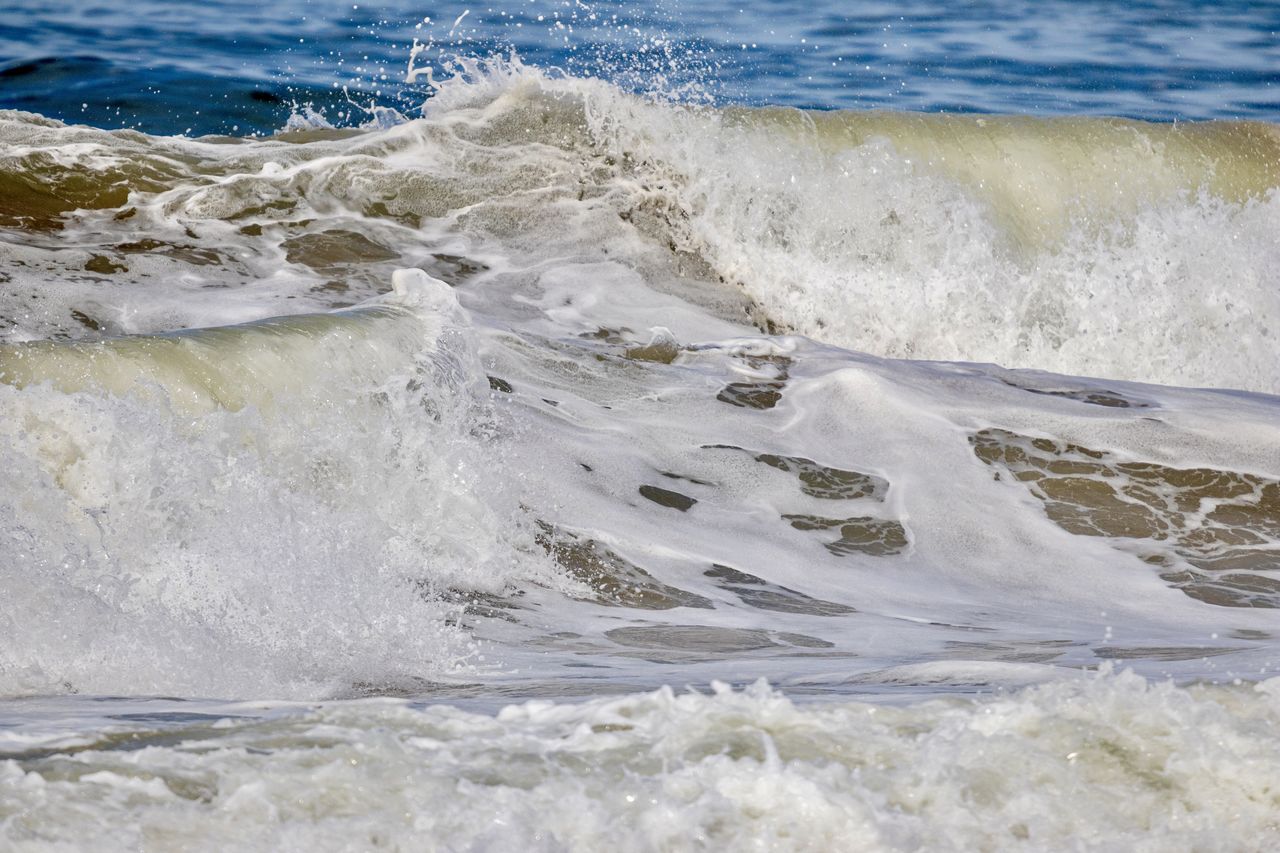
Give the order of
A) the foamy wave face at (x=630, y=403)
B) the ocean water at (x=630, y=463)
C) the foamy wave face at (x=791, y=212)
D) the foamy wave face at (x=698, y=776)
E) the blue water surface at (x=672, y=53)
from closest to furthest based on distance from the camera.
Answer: the foamy wave face at (x=698, y=776), the ocean water at (x=630, y=463), the foamy wave face at (x=630, y=403), the foamy wave face at (x=791, y=212), the blue water surface at (x=672, y=53)

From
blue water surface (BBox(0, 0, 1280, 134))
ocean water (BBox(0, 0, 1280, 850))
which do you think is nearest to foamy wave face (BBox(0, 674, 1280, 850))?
ocean water (BBox(0, 0, 1280, 850))

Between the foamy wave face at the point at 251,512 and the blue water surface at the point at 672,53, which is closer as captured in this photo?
the foamy wave face at the point at 251,512

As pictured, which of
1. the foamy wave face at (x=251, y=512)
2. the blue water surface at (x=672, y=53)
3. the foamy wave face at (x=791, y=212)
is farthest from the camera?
the blue water surface at (x=672, y=53)

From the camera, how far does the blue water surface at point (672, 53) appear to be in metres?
11.3

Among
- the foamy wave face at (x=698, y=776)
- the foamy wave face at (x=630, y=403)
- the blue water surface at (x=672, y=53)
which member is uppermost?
the blue water surface at (x=672, y=53)

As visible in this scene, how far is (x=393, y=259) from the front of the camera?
7242 mm

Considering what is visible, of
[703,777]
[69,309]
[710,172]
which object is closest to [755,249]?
[710,172]

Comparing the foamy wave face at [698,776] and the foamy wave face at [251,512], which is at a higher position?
the foamy wave face at [698,776]

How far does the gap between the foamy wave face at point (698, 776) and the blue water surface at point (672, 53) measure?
8517 mm

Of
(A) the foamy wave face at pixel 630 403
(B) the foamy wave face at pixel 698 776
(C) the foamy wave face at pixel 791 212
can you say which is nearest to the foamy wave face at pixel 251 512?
(A) the foamy wave face at pixel 630 403

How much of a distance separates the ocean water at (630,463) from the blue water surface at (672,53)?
124mm

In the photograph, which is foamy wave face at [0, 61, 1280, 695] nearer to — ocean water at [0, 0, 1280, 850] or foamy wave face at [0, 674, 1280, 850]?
ocean water at [0, 0, 1280, 850]

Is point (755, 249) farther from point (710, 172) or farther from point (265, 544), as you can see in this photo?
point (265, 544)

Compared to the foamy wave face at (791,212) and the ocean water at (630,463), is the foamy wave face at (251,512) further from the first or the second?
the foamy wave face at (791,212)
